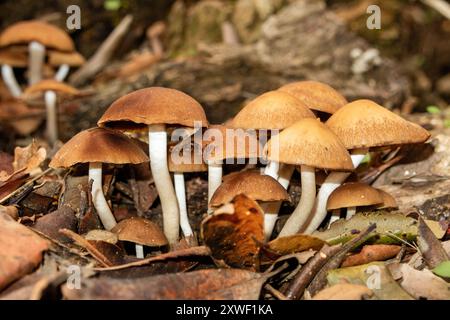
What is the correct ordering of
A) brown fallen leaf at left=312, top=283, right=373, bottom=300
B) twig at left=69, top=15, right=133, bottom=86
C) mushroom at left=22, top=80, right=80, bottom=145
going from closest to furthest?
brown fallen leaf at left=312, top=283, right=373, bottom=300 → mushroom at left=22, top=80, right=80, bottom=145 → twig at left=69, top=15, right=133, bottom=86

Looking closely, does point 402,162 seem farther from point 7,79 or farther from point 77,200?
point 7,79

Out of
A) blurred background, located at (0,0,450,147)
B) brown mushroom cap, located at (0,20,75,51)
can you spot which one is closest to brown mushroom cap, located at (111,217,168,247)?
blurred background, located at (0,0,450,147)

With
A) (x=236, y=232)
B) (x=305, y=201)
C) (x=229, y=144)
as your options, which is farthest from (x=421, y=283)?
(x=229, y=144)

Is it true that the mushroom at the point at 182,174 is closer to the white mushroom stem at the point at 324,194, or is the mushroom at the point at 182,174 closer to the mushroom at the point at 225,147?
Result: the mushroom at the point at 225,147

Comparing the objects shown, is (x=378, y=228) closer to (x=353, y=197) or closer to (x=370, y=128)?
(x=353, y=197)

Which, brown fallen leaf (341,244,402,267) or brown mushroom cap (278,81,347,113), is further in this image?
brown mushroom cap (278,81,347,113)

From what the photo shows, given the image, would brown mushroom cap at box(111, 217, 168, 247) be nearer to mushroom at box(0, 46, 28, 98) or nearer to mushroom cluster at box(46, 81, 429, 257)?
mushroom cluster at box(46, 81, 429, 257)

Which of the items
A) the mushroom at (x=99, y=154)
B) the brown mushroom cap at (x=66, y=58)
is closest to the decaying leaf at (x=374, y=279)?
the mushroom at (x=99, y=154)
